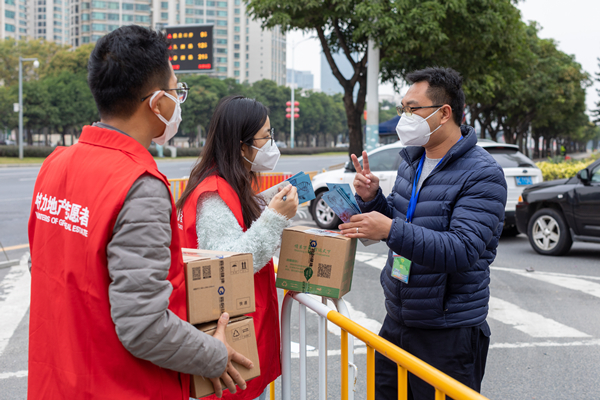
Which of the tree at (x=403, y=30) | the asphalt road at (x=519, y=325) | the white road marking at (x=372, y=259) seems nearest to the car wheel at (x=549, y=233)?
the asphalt road at (x=519, y=325)

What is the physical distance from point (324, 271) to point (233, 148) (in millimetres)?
672

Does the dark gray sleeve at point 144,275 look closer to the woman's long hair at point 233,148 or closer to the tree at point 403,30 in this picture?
the woman's long hair at point 233,148

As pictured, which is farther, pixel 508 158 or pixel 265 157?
pixel 508 158

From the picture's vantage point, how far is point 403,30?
12820 millimetres

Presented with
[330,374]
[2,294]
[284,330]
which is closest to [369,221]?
[284,330]

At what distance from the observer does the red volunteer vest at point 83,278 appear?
1391 mm

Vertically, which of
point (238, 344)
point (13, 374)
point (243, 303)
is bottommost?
point (13, 374)

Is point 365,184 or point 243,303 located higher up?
point 365,184

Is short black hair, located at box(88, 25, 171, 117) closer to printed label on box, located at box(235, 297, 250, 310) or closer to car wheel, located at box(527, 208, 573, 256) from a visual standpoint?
printed label on box, located at box(235, 297, 250, 310)

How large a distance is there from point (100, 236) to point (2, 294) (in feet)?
17.2

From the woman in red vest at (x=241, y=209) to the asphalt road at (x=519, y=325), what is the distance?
1562 mm

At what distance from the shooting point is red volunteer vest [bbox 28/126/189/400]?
Result: 139cm

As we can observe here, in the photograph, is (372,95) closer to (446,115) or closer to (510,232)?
(510,232)

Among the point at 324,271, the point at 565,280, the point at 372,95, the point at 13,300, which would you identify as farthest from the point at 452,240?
the point at 372,95
